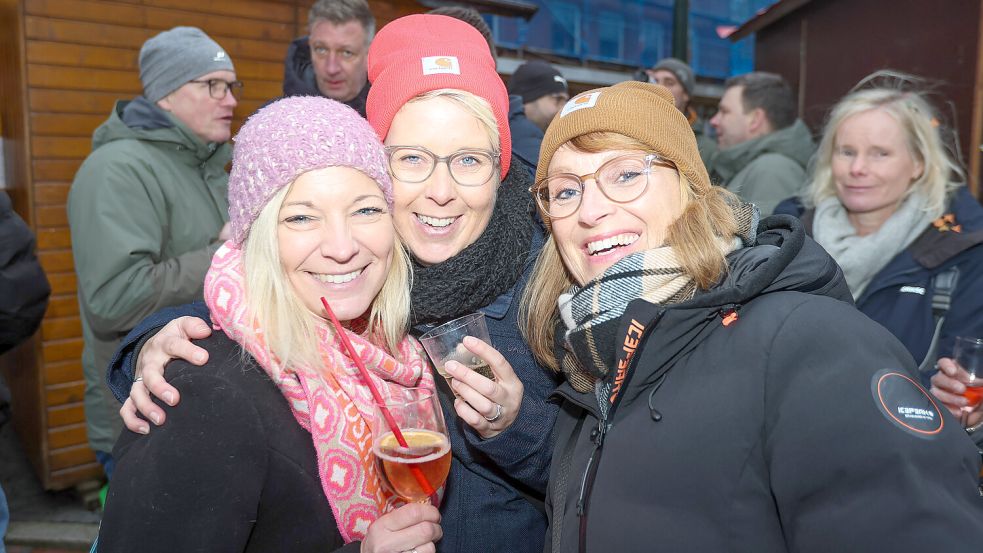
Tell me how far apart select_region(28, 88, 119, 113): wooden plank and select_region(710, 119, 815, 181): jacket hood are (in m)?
4.48

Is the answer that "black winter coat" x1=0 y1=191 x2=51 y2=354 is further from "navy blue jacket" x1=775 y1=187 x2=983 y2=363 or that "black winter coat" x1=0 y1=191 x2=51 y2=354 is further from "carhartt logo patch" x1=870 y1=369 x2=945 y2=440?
"navy blue jacket" x1=775 y1=187 x2=983 y2=363

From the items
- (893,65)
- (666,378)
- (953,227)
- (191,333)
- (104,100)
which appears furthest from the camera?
(893,65)

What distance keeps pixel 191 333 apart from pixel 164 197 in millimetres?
2132

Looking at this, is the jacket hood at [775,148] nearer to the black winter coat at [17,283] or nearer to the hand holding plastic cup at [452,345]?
the hand holding plastic cup at [452,345]

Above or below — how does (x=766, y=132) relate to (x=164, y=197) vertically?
above

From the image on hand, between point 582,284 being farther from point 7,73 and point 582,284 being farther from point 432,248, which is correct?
point 7,73

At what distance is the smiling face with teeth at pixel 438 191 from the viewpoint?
2.16 m

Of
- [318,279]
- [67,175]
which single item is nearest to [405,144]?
[318,279]

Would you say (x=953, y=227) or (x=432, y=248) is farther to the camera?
(x=953, y=227)

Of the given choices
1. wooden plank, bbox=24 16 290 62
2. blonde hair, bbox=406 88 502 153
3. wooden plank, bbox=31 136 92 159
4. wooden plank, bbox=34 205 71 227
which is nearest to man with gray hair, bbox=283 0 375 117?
wooden plank, bbox=24 16 290 62

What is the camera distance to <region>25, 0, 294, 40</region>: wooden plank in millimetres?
4640

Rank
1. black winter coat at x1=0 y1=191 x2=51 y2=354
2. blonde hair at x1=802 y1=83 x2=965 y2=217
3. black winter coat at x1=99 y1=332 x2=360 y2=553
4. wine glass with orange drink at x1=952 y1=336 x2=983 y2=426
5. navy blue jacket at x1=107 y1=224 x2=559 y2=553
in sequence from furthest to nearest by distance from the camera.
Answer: blonde hair at x1=802 y1=83 x2=965 y2=217 < black winter coat at x1=0 y1=191 x2=51 y2=354 < wine glass with orange drink at x1=952 y1=336 x2=983 y2=426 < navy blue jacket at x1=107 y1=224 x2=559 y2=553 < black winter coat at x1=99 y1=332 x2=360 y2=553

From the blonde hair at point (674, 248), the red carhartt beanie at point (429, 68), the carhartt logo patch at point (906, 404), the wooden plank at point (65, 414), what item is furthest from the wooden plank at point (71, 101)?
the carhartt logo patch at point (906, 404)

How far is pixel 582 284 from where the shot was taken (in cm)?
191
